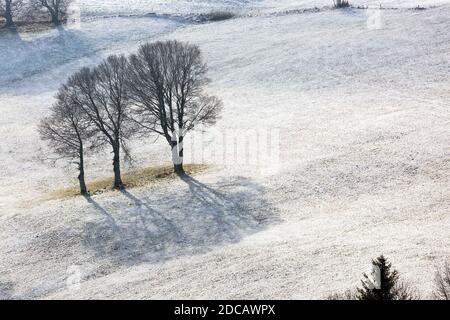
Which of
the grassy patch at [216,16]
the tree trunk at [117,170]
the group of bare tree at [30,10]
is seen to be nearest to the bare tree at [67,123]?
the tree trunk at [117,170]

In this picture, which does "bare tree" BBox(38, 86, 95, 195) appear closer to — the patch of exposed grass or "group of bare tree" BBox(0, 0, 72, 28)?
the patch of exposed grass

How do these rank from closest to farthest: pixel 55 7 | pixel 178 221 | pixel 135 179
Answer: pixel 178 221
pixel 135 179
pixel 55 7

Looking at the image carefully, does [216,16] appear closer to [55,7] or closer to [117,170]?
[55,7]

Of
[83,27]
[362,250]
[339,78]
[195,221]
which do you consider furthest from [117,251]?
[83,27]

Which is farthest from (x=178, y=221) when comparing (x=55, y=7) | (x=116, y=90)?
(x=55, y=7)

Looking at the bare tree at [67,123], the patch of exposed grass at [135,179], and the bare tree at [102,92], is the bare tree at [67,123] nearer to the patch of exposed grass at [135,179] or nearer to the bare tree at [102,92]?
the bare tree at [102,92]

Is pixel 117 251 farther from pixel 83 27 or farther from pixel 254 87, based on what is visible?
pixel 83 27

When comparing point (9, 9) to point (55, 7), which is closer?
point (55, 7)

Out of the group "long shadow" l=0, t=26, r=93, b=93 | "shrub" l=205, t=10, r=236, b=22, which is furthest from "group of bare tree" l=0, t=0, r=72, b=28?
"shrub" l=205, t=10, r=236, b=22
